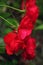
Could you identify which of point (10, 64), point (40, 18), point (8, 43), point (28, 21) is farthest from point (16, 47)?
point (40, 18)

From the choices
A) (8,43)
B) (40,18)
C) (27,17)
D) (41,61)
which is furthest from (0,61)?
(40,18)

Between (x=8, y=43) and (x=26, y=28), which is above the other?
(x=26, y=28)

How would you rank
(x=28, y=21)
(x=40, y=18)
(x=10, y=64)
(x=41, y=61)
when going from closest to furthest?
(x=28, y=21)
(x=10, y=64)
(x=41, y=61)
(x=40, y=18)

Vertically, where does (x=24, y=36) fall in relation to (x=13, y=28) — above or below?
above

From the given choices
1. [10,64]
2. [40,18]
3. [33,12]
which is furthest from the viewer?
[40,18]

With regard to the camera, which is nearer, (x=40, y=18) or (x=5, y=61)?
(x=5, y=61)

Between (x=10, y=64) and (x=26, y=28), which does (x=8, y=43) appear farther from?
(x=10, y=64)

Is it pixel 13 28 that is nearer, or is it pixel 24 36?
pixel 24 36

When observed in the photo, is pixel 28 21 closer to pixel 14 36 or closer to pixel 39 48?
pixel 14 36

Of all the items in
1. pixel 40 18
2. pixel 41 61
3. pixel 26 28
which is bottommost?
A: pixel 41 61
